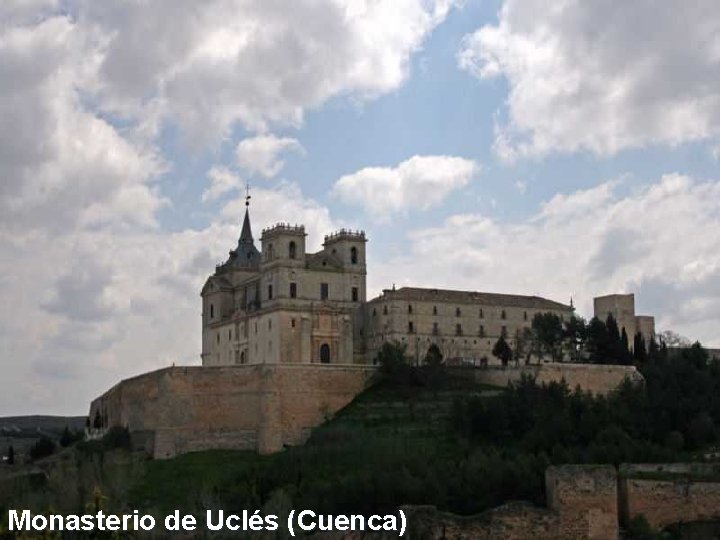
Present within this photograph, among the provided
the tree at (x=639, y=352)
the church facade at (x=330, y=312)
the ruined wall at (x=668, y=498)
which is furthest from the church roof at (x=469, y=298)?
the ruined wall at (x=668, y=498)

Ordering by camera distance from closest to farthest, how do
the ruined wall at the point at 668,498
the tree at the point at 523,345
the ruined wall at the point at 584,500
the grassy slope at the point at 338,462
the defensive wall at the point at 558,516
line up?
the defensive wall at the point at 558,516 < the ruined wall at the point at 584,500 < the ruined wall at the point at 668,498 < the grassy slope at the point at 338,462 < the tree at the point at 523,345

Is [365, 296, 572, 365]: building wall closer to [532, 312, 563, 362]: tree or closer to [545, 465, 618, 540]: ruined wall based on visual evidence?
[532, 312, 563, 362]: tree

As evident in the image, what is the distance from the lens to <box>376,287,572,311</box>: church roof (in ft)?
195

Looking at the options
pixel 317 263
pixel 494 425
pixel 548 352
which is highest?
pixel 317 263

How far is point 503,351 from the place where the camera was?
5538cm

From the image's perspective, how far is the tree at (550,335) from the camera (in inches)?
2181

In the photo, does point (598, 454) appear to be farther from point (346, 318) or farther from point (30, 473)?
point (346, 318)

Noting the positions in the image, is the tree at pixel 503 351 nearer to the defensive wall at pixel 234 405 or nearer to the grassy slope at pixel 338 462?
the grassy slope at pixel 338 462

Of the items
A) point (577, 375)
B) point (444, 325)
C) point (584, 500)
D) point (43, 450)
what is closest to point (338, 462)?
point (584, 500)

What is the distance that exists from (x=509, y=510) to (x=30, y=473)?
80.1 ft

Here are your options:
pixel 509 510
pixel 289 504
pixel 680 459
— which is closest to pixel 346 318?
pixel 680 459

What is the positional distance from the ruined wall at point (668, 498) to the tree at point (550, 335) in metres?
26.7

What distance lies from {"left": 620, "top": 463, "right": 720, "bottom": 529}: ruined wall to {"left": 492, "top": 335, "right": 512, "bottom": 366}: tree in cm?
2656

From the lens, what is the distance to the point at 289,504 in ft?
95.3
